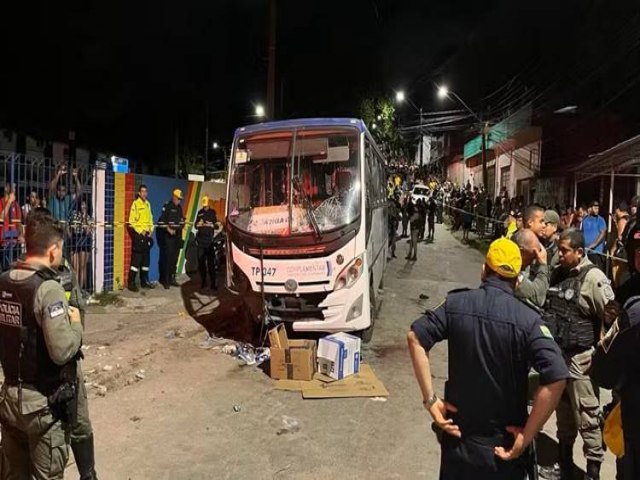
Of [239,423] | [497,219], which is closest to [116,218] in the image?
[239,423]

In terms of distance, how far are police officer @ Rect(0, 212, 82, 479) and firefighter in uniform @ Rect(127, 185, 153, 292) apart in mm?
7501

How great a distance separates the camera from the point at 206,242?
10.8 metres

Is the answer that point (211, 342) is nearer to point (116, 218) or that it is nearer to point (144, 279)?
point (144, 279)

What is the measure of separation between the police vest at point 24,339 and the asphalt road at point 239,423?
1.40m

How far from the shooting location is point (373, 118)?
102 feet

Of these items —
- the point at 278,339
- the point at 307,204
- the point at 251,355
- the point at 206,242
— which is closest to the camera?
the point at 278,339

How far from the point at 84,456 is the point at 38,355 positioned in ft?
3.08

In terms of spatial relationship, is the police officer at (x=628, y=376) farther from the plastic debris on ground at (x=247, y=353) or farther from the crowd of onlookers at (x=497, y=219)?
the plastic debris on ground at (x=247, y=353)

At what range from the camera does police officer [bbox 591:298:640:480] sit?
229 cm

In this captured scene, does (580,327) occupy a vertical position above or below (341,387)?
above

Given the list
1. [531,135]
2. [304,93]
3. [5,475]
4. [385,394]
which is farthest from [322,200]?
[531,135]

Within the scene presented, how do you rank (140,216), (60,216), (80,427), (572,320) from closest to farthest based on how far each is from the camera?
1. (80,427)
2. (572,320)
3. (60,216)
4. (140,216)

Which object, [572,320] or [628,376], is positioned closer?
[628,376]

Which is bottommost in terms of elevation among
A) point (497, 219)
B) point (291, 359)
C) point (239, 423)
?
point (239, 423)
